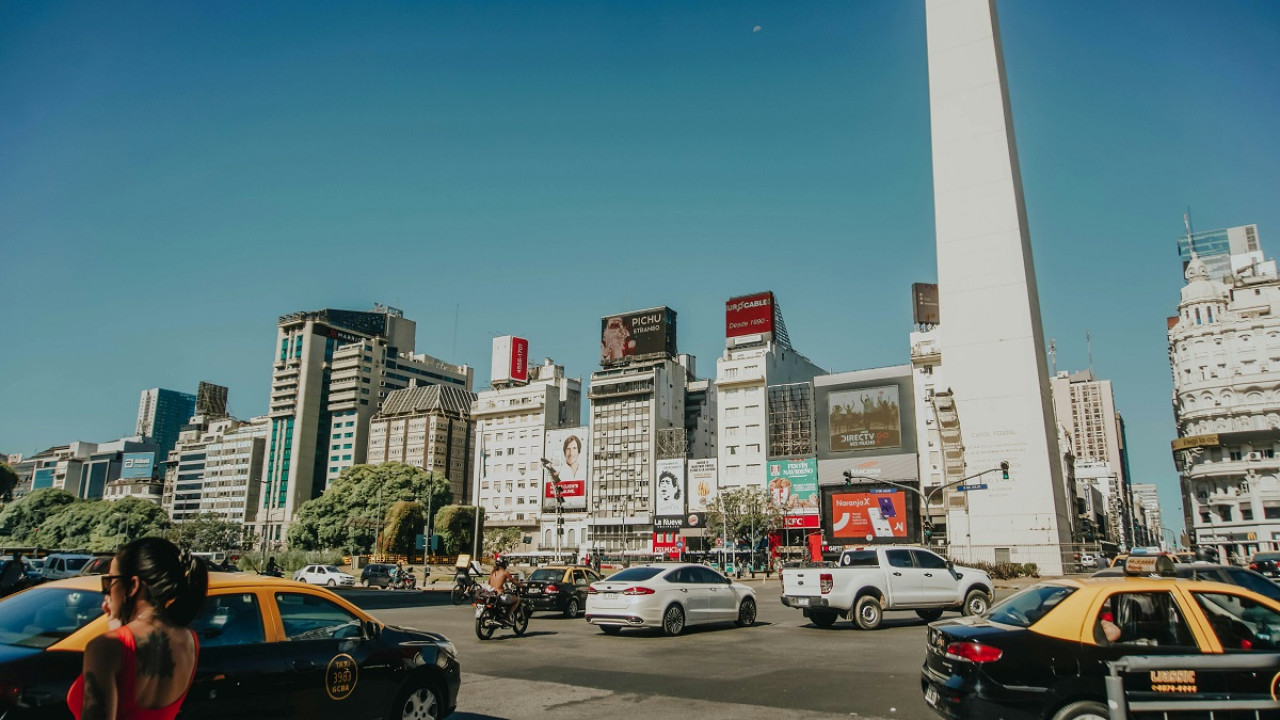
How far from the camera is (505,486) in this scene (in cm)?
11381

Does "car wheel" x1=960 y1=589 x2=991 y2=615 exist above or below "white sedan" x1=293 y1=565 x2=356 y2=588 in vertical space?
above

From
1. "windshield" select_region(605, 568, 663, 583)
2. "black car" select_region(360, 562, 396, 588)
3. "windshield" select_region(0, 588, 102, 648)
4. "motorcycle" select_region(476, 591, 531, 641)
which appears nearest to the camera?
"windshield" select_region(0, 588, 102, 648)

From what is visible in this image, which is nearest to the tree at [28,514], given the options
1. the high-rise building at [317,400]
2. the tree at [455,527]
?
the high-rise building at [317,400]

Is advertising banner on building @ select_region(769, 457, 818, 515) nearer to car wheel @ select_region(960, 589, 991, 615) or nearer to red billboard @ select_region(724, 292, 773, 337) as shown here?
red billboard @ select_region(724, 292, 773, 337)

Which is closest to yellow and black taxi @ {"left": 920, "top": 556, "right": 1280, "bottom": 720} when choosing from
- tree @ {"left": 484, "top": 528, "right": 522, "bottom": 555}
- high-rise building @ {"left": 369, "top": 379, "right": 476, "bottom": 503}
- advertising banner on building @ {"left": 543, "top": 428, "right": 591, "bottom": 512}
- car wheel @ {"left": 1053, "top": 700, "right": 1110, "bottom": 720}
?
car wheel @ {"left": 1053, "top": 700, "right": 1110, "bottom": 720}

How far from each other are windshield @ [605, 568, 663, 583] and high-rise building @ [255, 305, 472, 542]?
433 ft

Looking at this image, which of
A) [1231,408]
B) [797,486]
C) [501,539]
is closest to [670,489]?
[797,486]

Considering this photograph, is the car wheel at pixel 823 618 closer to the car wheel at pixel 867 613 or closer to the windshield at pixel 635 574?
the car wheel at pixel 867 613

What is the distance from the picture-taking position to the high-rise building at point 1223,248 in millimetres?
119688

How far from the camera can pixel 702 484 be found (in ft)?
300

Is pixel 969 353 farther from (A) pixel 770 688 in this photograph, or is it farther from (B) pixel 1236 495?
(B) pixel 1236 495

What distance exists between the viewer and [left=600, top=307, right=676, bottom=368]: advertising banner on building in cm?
10556

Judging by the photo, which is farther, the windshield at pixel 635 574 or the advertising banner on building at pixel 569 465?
the advertising banner on building at pixel 569 465

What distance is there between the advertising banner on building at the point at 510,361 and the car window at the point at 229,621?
380 feet
